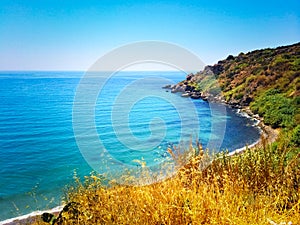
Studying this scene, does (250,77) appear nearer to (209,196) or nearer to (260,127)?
(260,127)

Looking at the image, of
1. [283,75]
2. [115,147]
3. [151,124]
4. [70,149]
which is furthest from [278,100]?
[70,149]

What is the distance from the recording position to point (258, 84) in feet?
141

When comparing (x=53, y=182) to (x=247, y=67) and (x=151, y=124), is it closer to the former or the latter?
(x=151, y=124)

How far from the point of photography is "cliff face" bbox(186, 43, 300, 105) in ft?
131

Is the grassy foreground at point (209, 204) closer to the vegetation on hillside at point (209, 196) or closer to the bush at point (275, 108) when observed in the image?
the vegetation on hillside at point (209, 196)

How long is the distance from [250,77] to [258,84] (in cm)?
378

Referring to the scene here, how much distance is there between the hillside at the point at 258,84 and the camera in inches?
1179


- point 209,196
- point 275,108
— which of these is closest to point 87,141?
point 275,108

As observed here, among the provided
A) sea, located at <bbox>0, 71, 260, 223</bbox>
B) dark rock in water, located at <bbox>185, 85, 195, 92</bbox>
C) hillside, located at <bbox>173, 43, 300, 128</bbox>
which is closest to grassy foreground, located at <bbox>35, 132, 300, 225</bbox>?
sea, located at <bbox>0, 71, 260, 223</bbox>

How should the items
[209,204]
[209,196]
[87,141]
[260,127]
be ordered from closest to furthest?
[209,204] < [209,196] < [87,141] < [260,127]

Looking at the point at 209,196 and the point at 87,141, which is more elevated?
the point at 209,196

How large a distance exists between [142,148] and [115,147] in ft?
7.49

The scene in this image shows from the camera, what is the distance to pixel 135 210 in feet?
11.5

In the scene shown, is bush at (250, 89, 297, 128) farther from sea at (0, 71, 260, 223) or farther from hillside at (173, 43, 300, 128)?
sea at (0, 71, 260, 223)
